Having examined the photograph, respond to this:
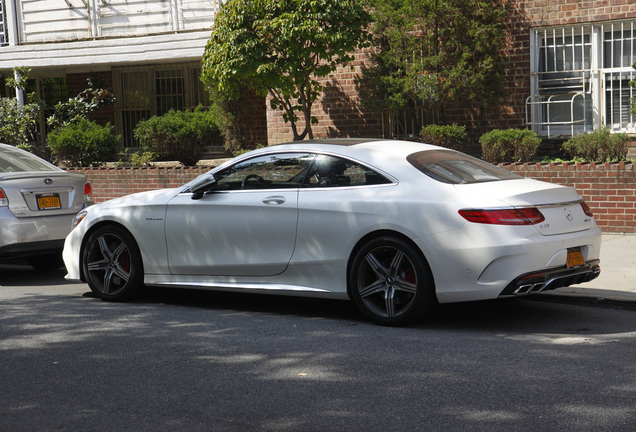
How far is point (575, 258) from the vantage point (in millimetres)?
6387

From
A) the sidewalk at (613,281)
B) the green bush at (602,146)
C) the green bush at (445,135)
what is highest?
the green bush at (445,135)

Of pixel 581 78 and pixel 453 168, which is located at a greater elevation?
pixel 581 78

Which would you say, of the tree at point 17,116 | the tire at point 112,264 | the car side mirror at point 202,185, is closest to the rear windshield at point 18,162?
the tire at point 112,264

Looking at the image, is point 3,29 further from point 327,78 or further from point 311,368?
point 311,368

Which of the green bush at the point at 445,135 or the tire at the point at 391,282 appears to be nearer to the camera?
the tire at the point at 391,282

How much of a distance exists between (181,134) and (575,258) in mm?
11751

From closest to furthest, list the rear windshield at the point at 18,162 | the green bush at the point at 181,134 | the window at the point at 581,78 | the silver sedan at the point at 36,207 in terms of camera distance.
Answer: the silver sedan at the point at 36,207 → the rear windshield at the point at 18,162 → the window at the point at 581,78 → the green bush at the point at 181,134

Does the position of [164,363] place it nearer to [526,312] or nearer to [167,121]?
[526,312]

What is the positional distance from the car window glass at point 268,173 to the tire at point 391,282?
99cm

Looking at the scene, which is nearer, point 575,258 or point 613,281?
point 575,258

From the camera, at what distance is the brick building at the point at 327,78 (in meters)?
13.5

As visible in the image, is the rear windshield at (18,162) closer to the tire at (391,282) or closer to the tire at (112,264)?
the tire at (112,264)

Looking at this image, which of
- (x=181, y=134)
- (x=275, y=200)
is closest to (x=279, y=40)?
(x=181, y=134)

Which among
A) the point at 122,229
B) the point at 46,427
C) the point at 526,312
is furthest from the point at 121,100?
the point at 46,427
